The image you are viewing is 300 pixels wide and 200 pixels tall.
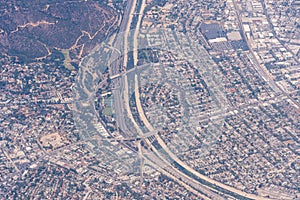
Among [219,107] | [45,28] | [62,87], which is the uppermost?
[45,28]

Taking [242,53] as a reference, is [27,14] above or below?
above

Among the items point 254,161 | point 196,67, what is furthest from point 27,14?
point 254,161

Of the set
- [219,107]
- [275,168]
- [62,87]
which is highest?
[62,87]

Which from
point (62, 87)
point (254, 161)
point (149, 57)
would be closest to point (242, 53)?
point (149, 57)

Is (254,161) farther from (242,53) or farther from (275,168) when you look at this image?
(242,53)

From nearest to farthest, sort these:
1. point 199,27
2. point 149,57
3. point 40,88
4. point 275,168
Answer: point 275,168, point 40,88, point 149,57, point 199,27

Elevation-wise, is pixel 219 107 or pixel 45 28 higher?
pixel 45 28

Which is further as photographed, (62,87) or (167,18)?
(167,18)

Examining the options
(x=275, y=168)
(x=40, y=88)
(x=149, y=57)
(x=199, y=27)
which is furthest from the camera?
(x=199, y=27)

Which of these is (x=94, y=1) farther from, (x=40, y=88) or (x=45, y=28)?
(x=40, y=88)
